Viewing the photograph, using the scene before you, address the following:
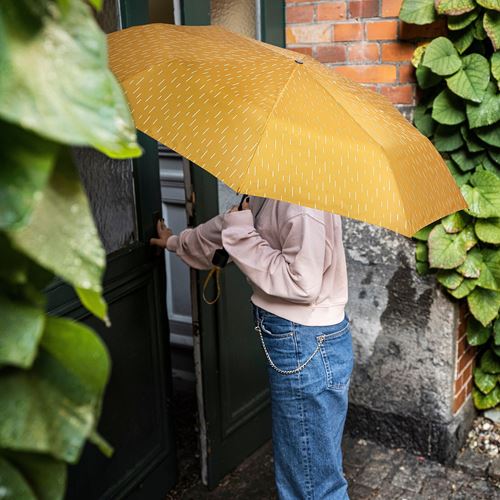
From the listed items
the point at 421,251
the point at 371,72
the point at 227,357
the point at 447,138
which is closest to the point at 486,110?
the point at 447,138

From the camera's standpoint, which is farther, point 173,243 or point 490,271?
point 490,271

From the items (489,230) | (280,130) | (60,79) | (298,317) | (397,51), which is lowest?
(489,230)

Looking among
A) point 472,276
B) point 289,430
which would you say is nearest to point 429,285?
point 472,276

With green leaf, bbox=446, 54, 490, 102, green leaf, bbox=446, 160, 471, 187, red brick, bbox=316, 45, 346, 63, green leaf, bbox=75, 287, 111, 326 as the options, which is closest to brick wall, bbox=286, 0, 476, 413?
red brick, bbox=316, 45, 346, 63

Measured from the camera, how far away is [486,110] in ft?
10.2

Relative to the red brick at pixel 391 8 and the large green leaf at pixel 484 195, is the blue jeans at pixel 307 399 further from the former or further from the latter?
the red brick at pixel 391 8

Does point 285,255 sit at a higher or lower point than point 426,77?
lower

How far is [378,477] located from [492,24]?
2182 millimetres

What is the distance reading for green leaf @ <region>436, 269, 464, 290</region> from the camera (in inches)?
130

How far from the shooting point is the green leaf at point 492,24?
2.97 m

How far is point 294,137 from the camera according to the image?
1753mm

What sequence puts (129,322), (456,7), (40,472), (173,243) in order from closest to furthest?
(40,472) → (173,243) → (129,322) → (456,7)

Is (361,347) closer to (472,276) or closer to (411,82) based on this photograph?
(472,276)

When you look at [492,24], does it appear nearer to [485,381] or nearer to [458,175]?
[458,175]
